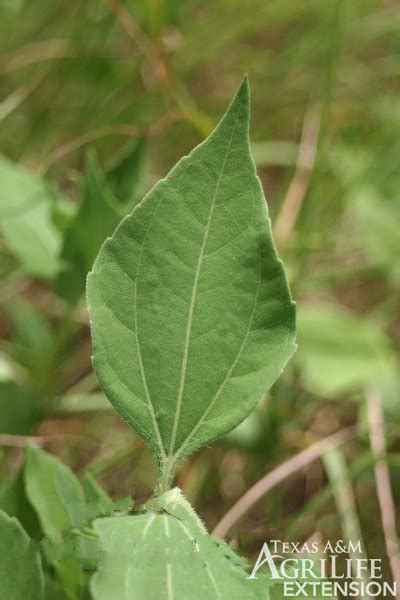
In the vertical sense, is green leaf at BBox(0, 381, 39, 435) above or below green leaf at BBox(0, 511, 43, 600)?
above

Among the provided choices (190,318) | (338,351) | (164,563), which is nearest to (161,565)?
(164,563)

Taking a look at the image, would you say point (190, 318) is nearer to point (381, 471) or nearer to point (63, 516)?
point (63, 516)

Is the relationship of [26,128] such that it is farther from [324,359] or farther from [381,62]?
[381,62]

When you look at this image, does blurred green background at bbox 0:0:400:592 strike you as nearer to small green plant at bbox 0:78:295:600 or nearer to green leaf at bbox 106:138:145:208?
green leaf at bbox 106:138:145:208

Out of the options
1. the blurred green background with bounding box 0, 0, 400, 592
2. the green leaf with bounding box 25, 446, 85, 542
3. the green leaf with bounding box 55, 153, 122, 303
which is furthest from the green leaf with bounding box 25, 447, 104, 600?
the green leaf with bounding box 55, 153, 122, 303

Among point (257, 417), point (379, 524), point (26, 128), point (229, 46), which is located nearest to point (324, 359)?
point (257, 417)

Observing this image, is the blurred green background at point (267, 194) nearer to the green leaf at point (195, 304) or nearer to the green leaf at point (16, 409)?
the green leaf at point (16, 409)

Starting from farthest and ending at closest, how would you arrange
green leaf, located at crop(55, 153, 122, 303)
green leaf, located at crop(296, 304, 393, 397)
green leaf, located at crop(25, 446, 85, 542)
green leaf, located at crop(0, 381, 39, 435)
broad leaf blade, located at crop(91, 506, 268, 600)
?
green leaf, located at crop(296, 304, 393, 397) < green leaf, located at crop(0, 381, 39, 435) < green leaf, located at crop(55, 153, 122, 303) < green leaf, located at crop(25, 446, 85, 542) < broad leaf blade, located at crop(91, 506, 268, 600)
